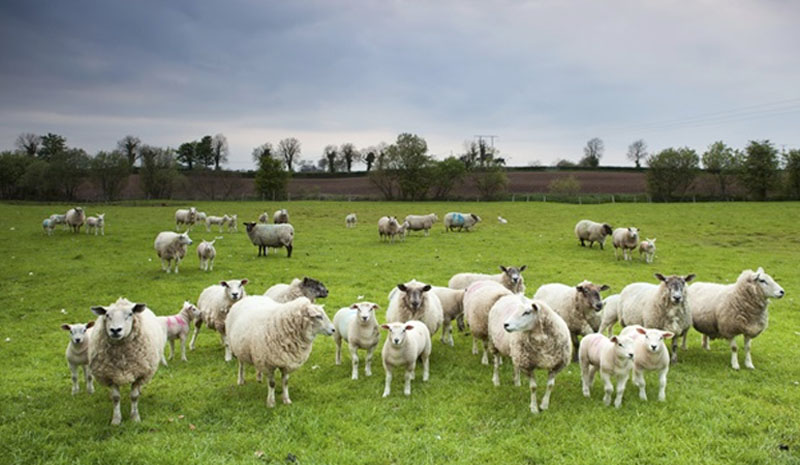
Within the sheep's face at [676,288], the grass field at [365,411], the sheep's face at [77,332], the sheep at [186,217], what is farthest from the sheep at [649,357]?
the sheep at [186,217]

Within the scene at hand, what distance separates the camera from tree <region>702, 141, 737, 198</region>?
69062 mm

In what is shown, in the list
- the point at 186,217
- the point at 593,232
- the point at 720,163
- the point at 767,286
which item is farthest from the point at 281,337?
the point at 720,163

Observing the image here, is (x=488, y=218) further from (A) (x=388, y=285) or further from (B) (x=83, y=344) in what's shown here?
(B) (x=83, y=344)

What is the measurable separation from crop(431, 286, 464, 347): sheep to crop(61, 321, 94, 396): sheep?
7015 mm

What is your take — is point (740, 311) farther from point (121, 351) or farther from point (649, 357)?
point (121, 351)

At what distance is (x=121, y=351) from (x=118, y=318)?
0.54 m

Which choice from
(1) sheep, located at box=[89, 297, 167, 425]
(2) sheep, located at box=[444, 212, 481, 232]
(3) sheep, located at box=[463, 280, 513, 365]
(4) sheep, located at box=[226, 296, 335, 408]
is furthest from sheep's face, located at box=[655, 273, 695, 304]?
(2) sheep, located at box=[444, 212, 481, 232]

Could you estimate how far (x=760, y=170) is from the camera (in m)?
63.6

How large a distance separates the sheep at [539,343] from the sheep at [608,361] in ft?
1.72

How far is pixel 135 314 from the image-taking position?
798cm

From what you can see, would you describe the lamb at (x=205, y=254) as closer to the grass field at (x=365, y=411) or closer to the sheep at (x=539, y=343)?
the grass field at (x=365, y=411)

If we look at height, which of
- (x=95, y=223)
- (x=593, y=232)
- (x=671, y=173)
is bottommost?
(x=593, y=232)

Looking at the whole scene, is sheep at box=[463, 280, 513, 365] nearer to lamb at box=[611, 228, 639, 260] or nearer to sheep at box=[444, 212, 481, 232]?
lamb at box=[611, 228, 639, 260]

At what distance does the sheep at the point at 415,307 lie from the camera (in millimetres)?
10327
